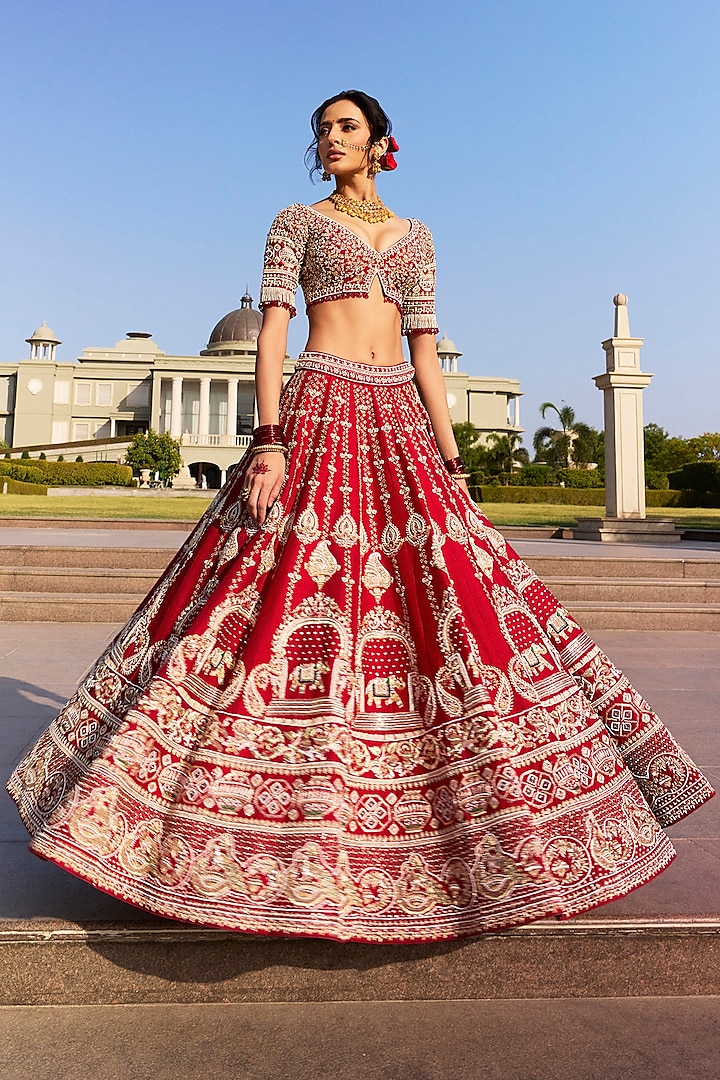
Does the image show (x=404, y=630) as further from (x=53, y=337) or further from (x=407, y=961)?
(x=53, y=337)

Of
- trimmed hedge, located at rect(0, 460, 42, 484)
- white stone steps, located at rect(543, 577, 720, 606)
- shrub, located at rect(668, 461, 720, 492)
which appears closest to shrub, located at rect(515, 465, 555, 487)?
shrub, located at rect(668, 461, 720, 492)

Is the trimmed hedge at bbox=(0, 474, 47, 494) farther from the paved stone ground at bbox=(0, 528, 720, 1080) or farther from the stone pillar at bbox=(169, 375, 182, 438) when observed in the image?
the stone pillar at bbox=(169, 375, 182, 438)

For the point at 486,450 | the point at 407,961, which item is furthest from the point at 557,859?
the point at 486,450

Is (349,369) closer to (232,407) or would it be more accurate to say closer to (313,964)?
(313,964)

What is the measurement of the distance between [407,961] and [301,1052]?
281 mm

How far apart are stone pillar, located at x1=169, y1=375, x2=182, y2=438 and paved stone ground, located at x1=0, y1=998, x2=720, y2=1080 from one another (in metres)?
58.8

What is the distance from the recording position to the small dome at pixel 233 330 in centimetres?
6282

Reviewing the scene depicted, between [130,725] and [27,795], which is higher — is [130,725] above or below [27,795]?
above

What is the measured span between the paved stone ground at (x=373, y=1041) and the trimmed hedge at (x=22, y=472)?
3420 centimetres

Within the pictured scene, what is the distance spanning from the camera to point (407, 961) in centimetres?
171

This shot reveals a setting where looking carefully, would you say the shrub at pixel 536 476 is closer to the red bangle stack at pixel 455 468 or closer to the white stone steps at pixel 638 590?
the white stone steps at pixel 638 590

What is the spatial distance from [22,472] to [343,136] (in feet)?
114

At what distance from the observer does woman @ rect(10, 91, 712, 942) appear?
1.58 meters

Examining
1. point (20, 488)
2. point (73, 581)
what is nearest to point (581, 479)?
point (20, 488)
